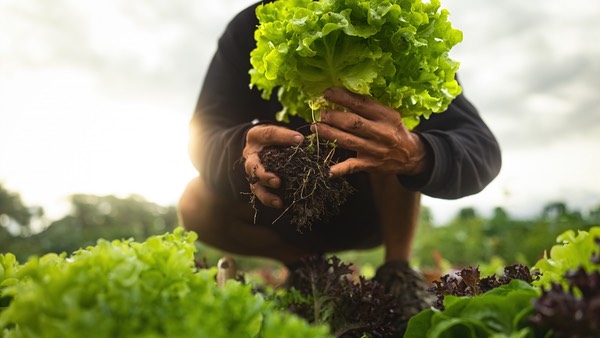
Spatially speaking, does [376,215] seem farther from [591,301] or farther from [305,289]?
[591,301]

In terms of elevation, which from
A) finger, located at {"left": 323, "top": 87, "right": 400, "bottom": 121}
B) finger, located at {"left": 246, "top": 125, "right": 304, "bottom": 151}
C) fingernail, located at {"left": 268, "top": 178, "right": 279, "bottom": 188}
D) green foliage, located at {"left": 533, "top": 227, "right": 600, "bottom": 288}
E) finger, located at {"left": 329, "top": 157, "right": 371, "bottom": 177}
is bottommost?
green foliage, located at {"left": 533, "top": 227, "right": 600, "bottom": 288}

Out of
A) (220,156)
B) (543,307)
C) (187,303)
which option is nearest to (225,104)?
(220,156)

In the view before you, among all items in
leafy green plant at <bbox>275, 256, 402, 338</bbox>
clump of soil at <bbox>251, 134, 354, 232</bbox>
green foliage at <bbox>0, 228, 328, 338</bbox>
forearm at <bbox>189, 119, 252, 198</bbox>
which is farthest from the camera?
A: forearm at <bbox>189, 119, 252, 198</bbox>

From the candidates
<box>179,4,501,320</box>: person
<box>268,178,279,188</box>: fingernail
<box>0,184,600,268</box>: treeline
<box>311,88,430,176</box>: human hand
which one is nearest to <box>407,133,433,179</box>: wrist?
<box>179,4,501,320</box>: person

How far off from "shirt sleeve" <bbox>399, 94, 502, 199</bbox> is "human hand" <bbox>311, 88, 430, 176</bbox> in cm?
37

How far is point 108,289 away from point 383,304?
4.92ft

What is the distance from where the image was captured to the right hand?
2.16m

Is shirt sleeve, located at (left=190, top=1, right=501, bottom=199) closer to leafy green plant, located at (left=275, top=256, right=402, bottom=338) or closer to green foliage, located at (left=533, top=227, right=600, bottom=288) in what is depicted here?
leafy green plant, located at (left=275, top=256, right=402, bottom=338)

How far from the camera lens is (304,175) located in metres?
2.15

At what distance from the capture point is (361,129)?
2.15 metres

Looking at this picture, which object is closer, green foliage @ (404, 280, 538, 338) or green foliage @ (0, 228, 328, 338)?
green foliage @ (0, 228, 328, 338)

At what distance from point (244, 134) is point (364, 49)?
0.86 meters

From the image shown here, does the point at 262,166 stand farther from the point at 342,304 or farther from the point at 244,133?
the point at 342,304

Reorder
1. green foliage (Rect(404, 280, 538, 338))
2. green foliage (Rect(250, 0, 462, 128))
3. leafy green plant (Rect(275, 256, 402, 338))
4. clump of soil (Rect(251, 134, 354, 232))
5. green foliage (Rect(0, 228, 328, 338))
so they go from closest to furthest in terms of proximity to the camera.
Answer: green foliage (Rect(0, 228, 328, 338)) < green foliage (Rect(404, 280, 538, 338)) < green foliage (Rect(250, 0, 462, 128)) < clump of soil (Rect(251, 134, 354, 232)) < leafy green plant (Rect(275, 256, 402, 338))
